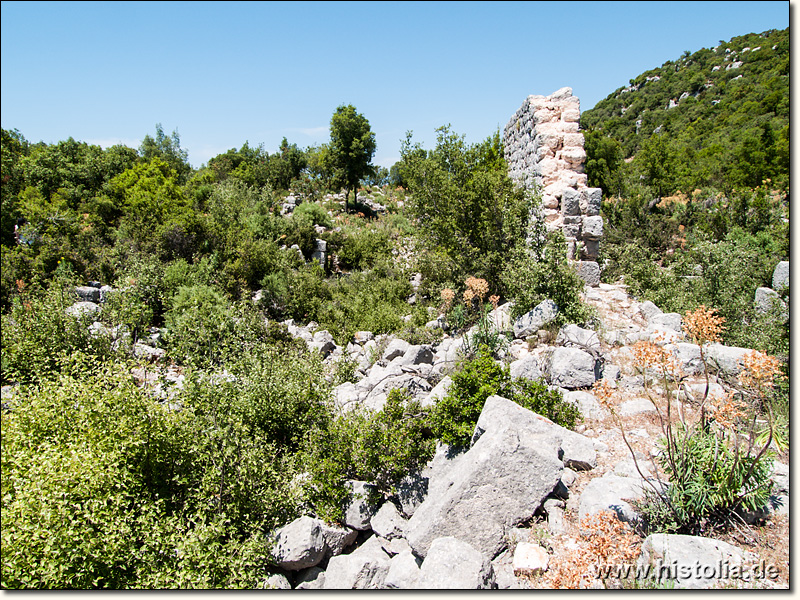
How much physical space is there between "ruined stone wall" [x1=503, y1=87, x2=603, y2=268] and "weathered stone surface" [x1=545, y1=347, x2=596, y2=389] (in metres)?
3.90

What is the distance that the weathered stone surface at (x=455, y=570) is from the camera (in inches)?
132

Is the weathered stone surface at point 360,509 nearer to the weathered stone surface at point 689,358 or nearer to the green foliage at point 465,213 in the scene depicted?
the weathered stone surface at point 689,358

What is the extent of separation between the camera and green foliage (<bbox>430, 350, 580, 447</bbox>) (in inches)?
209

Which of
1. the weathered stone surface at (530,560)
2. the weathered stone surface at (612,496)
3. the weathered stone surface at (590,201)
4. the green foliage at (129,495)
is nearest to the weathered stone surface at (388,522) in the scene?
the green foliage at (129,495)

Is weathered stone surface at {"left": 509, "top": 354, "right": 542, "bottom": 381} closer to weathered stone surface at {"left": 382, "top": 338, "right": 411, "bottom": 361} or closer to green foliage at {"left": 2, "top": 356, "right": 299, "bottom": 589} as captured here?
weathered stone surface at {"left": 382, "top": 338, "right": 411, "bottom": 361}

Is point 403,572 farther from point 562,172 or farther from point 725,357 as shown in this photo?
point 562,172

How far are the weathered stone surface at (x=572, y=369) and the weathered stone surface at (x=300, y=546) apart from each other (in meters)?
3.77

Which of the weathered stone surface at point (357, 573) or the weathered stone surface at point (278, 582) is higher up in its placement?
the weathered stone surface at point (357, 573)

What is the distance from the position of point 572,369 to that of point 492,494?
112 inches

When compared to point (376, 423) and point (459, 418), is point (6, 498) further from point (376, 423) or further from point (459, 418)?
point (459, 418)

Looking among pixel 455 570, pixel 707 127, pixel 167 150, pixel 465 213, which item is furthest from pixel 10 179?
pixel 707 127

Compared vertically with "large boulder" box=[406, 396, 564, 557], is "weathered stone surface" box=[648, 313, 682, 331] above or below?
above

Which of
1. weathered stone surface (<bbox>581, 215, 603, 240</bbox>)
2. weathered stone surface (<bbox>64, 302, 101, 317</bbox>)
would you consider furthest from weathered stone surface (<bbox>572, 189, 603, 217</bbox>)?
weathered stone surface (<bbox>64, 302, 101, 317</bbox>)

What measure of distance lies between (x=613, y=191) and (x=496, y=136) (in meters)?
6.36
